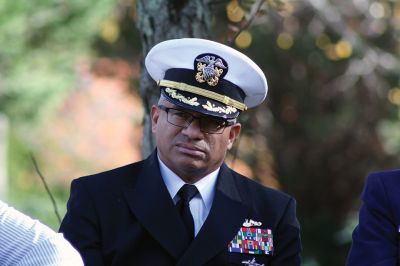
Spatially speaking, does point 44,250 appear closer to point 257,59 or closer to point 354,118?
point 257,59

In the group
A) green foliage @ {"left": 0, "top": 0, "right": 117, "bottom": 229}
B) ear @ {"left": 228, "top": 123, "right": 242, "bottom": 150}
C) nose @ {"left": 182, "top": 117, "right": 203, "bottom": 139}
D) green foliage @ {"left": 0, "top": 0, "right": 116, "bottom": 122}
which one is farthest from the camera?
green foliage @ {"left": 0, "top": 0, "right": 116, "bottom": 122}

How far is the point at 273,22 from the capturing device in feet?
41.9

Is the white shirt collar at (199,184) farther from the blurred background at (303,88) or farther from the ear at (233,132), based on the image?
the blurred background at (303,88)

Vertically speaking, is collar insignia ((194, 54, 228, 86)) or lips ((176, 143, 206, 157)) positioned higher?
collar insignia ((194, 54, 228, 86))

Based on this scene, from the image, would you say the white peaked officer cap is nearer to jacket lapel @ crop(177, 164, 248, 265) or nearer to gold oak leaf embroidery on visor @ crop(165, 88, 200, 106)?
gold oak leaf embroidery on visor @ crop(165, 88, 200, 106)

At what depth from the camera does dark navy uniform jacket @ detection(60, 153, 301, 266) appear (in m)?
4.24

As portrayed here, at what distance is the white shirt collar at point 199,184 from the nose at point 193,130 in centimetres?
21

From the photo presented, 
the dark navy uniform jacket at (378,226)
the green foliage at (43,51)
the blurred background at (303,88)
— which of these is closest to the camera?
the dark navy uniform jacket at (378,226)

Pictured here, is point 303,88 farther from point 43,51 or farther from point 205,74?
point 205,74

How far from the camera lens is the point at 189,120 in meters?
4.26

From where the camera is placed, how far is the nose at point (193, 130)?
4230 mm

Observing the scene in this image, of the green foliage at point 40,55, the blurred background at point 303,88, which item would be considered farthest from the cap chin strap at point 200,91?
the green foliage at point 40,55

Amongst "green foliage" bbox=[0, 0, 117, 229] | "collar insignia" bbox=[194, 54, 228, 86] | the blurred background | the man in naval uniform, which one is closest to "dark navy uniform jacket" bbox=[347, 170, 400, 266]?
the man in naval uniform

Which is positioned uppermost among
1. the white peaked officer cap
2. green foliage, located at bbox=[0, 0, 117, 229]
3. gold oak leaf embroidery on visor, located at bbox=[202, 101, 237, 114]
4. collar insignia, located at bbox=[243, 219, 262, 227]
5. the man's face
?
the white peaked officer cap
